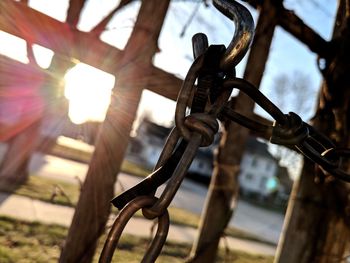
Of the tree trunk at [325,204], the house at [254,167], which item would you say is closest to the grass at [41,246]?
the tree trunk at [325,204]

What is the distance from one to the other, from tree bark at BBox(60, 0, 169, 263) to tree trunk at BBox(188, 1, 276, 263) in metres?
0.63

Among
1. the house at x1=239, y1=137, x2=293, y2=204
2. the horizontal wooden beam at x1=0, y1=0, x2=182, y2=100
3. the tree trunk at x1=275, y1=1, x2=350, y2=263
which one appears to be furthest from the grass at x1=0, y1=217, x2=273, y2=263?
the house at x1=239, y1=137, x2=293, y2=204

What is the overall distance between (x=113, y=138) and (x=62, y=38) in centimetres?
50

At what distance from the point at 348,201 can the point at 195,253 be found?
876 mm

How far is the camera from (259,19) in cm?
214

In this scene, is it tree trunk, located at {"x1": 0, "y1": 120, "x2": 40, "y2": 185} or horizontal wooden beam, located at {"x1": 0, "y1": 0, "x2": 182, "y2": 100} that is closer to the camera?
horizontal wooden beam, located at {"x1": 0, "y1": 0, "x2": 182, "y2": 100}

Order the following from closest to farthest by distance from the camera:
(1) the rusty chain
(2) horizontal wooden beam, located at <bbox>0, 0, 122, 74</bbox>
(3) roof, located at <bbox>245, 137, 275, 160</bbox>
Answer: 1. (1) the rusty chain
2. (2) horizontal wooden beam, located at <bbox>0, 0, 122, 74</bbox>
3. (3) roof, located at <bbox>245, 137, 275, 160</bbox>

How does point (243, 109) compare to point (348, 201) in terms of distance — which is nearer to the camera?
point (348, 201)

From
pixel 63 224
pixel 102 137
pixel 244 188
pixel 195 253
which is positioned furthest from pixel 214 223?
pixel 244 188

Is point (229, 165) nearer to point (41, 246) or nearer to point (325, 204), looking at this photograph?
point (325, 204)

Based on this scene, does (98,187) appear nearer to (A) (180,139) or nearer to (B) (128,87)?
(B) (128,87)

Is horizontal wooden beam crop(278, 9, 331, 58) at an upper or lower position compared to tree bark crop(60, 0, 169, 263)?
upper

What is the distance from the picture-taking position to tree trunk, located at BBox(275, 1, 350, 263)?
6.14 feet

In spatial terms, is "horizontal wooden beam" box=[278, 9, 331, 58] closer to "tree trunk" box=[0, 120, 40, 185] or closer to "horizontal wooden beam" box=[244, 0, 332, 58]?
"horizontal wooden beam" box=[244, 0, 332, 58]
